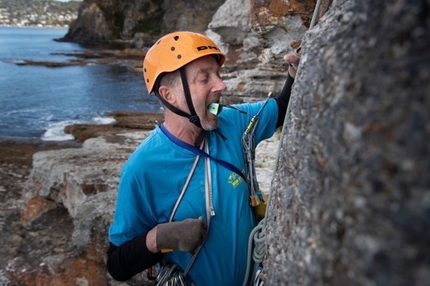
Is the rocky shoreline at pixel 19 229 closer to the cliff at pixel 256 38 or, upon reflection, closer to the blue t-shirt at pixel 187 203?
the blue t-shirt at pixel 187 203

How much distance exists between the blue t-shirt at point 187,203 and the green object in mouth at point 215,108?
0.21 metres

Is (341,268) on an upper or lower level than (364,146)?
lower

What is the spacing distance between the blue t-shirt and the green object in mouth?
0.69ft

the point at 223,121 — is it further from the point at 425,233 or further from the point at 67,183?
the point at 67,183

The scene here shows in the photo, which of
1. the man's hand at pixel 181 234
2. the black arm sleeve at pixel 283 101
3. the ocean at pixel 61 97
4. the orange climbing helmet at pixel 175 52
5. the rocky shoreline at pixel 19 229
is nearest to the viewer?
the man's hand at pixel 181 234

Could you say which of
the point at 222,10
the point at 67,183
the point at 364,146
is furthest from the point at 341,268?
the point at 222,10

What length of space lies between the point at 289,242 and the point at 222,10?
16988 millimetres

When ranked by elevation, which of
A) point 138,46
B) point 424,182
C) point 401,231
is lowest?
point 138,46

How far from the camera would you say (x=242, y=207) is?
2.43 meters

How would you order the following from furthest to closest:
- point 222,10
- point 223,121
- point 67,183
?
point 222,10 < point 67,183 < point 223,121

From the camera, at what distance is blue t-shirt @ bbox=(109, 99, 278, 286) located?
228 centimetres

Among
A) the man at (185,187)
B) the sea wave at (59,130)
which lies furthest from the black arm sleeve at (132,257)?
the sea wave at (59,130)

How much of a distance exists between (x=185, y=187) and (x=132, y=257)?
52 centimetres

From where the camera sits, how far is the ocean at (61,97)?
72.7 feet
